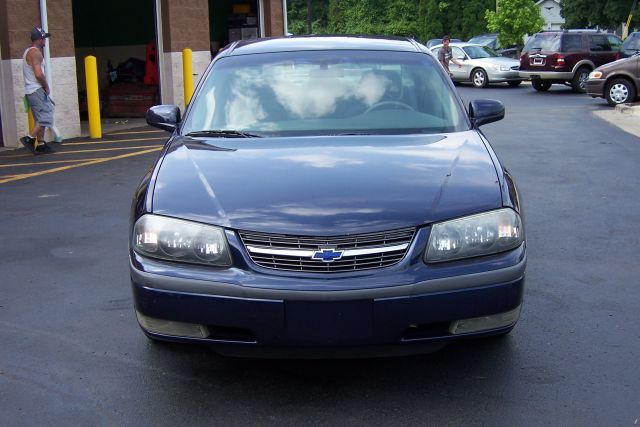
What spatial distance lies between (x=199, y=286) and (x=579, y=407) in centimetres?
179

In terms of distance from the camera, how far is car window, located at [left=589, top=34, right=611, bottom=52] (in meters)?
25.1

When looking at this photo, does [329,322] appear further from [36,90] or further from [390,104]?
[36,90]

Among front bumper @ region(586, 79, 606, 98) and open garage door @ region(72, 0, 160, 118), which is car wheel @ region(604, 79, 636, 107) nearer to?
front bumper @ region(586, 79, 606, 98)

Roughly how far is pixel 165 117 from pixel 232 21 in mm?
22340

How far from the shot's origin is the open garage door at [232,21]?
26.6m

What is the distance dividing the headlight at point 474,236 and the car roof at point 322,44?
6.58 ft

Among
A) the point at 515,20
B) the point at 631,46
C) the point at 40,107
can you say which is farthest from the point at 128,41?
the point at 515,20

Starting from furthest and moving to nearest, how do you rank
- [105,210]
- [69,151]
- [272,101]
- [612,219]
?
[69,151] → [105,210] → [612,219] → [272,101]

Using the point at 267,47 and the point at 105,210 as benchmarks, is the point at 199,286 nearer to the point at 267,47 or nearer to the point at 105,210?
the point at 267,47

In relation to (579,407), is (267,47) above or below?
above

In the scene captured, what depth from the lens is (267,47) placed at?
5.58 m

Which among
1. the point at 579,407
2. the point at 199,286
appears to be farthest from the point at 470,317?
the point at 199,286

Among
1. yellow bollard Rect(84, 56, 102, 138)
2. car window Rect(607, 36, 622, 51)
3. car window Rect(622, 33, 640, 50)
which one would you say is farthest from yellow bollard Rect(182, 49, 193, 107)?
car window Rect(607, 36, 622, 51)

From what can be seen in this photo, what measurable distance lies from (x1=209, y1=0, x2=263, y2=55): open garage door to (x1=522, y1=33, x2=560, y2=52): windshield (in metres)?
8.38
